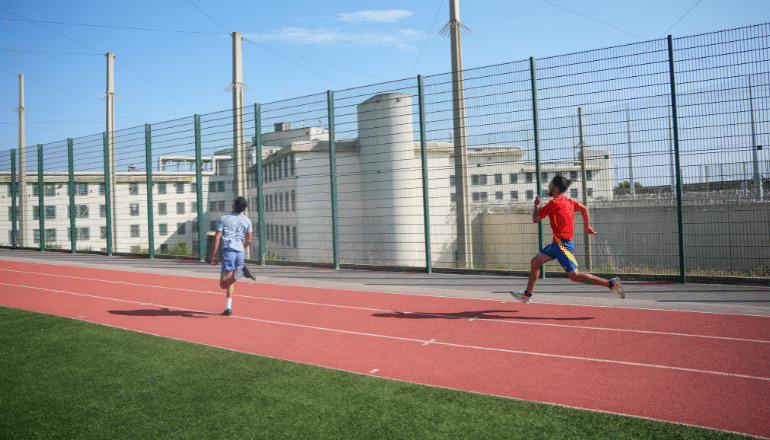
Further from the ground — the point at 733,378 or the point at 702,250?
the point at 702,250

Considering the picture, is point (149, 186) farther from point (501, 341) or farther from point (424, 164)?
point (501, 341)

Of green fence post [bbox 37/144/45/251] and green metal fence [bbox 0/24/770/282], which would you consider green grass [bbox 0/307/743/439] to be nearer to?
green metal fence [bbox 0/24/770/282]

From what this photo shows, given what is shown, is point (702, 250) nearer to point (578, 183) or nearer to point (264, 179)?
point (578, 183)

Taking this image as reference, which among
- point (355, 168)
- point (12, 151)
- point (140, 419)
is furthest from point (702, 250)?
point (12, 151)

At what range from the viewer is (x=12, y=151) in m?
22.0

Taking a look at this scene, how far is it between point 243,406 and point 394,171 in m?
9.10

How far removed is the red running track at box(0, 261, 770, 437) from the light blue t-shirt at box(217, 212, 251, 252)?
1.05 meters

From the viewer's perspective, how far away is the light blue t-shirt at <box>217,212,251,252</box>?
8.39 metres

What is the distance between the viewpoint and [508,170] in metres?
11.1

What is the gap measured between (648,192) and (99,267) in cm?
1363

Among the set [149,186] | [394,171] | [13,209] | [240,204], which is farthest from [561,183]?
[13,209]

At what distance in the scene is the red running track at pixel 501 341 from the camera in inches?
177

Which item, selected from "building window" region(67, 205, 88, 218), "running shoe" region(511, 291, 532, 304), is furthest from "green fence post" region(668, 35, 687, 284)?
"building window" region(67, 205, 88, 218)

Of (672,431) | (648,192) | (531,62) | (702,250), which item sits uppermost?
(531,62)
